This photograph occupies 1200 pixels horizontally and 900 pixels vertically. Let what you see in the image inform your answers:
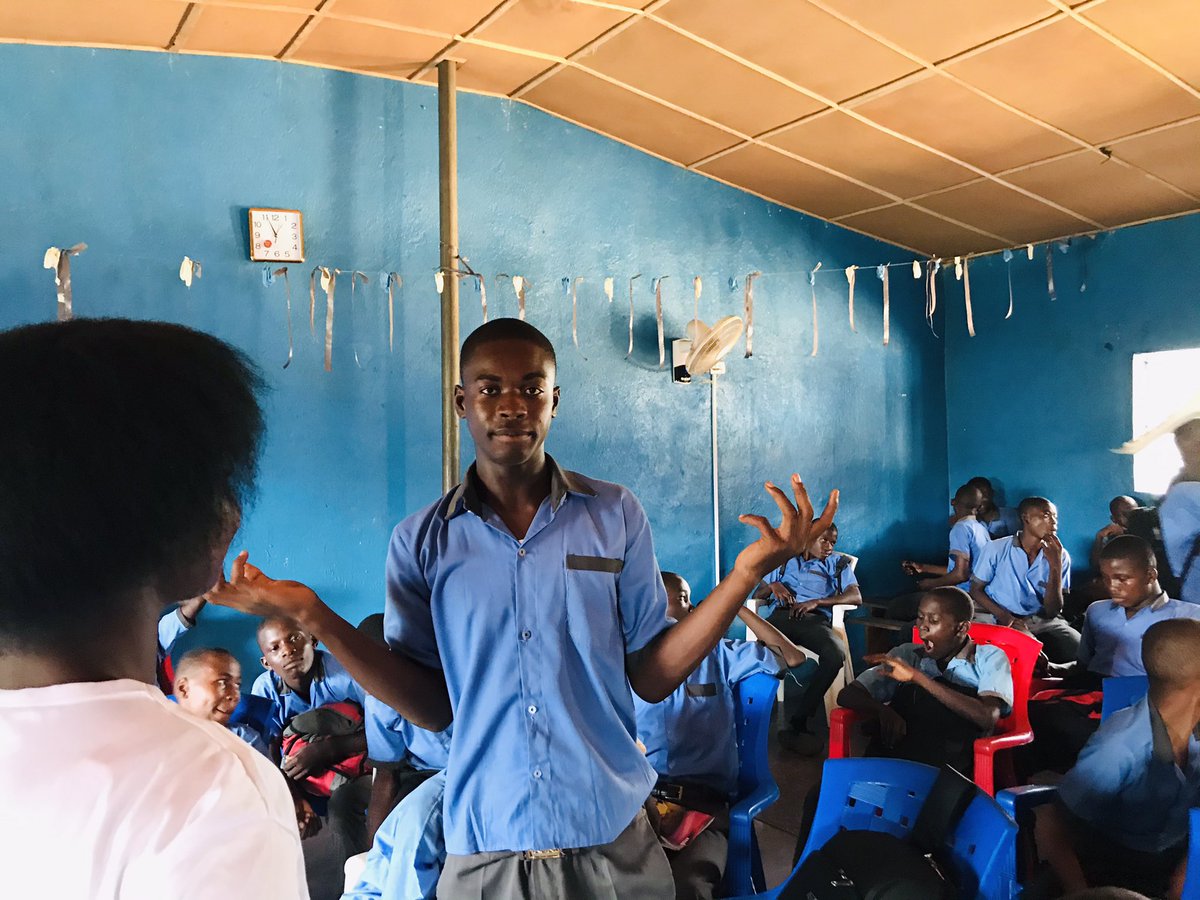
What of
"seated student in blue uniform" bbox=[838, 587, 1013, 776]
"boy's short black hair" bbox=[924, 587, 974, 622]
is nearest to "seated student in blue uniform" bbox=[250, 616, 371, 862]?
"seated student in blue uniform" bbox=[838, 587, 1013, 776]

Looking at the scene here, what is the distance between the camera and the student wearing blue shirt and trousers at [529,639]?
4.06 feet

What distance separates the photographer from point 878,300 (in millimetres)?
6555

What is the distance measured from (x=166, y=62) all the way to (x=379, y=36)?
0.94 metres

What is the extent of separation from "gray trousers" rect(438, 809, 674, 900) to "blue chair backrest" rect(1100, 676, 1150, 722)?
2.28m

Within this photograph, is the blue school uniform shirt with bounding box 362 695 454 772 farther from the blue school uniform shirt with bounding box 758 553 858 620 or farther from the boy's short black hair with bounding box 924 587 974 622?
the blue school uniform shirt with bounding box 758 553 858 620

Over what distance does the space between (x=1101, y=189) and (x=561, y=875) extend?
18.2 feet

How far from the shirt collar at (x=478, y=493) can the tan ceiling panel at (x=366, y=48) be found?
3148mm

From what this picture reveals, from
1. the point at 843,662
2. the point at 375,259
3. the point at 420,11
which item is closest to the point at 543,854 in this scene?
the point at 420,11

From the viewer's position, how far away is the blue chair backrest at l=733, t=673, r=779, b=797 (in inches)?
109

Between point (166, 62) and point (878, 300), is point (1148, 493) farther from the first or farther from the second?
point (166, 62)

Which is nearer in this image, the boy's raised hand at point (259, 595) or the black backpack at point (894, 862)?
the boy's raised hand at point (259, 595)

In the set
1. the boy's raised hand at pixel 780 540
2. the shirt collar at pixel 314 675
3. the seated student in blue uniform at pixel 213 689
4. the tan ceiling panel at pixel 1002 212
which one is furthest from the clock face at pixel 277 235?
the tan ceiling panel at pixel 1002 212

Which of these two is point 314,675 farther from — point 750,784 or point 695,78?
point 695,78

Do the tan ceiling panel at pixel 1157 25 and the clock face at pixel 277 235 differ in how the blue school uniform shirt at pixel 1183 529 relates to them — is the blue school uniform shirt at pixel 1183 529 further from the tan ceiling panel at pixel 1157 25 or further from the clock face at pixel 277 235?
the clock face at pixel 277 235
